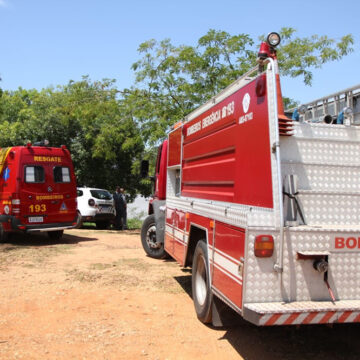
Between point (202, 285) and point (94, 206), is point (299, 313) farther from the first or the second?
point (94, 206)

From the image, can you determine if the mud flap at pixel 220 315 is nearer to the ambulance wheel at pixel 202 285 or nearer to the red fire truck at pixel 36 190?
the ambulance wheel at pixel 202 285

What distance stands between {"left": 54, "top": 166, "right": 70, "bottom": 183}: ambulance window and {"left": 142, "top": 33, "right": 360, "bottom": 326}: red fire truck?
7185mm

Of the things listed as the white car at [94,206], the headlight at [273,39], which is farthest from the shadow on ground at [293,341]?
the white car at [94,206]

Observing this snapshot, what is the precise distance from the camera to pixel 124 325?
5.01m

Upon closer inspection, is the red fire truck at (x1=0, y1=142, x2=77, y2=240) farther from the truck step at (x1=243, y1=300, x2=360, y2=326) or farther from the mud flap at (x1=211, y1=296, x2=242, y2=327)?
the truck step at (x1=243, y1=300, x2=360, y2=326)

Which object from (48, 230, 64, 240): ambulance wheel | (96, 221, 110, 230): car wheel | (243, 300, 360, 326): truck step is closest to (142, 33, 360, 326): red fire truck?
(243, 300, 360, 326): truck step

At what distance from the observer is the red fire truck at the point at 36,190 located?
10914 mm

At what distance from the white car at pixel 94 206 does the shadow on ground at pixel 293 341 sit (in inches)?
477

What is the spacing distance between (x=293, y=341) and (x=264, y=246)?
1545 mm

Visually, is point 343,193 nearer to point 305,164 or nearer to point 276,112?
point 305,164

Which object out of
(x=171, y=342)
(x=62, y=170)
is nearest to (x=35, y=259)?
(x=62, y=170)

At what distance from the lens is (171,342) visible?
4.50 metres

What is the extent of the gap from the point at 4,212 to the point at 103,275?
15.5 ft

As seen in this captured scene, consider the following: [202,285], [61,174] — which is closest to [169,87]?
[61,174]
